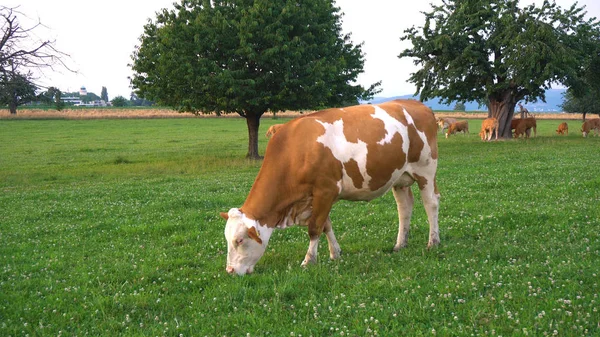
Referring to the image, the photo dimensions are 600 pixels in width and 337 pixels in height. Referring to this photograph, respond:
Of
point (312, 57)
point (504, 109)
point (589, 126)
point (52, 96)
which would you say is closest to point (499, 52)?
point (504, 109)

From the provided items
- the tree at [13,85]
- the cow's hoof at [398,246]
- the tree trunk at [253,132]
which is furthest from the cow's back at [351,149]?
the tree trunk at [253,132]

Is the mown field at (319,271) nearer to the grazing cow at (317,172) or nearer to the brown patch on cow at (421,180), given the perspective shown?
the grazing cow at (317,172)

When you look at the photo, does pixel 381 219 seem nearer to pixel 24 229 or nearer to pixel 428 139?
pixel 428 139

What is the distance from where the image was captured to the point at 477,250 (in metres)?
7.89

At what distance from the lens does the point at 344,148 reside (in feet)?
25.7

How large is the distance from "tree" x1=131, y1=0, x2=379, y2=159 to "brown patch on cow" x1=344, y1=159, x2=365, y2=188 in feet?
57.2

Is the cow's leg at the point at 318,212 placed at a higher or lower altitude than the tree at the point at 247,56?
lower

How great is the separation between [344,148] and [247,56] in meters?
18.7

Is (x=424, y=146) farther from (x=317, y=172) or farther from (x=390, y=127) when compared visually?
(x=317, y=172)

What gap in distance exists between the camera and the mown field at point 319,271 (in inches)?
215

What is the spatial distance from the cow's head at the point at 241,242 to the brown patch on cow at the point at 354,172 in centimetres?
173

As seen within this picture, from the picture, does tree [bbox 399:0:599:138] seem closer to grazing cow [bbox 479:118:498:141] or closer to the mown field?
grazing cow [bbox 479:118:498:141]

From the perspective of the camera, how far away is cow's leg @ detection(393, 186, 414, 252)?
874cm

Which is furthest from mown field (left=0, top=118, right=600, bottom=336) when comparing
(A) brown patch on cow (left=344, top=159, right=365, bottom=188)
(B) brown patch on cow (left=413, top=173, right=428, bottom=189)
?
(A) brown patch on cow (left=344, top=159, right=365, bottom=188)
